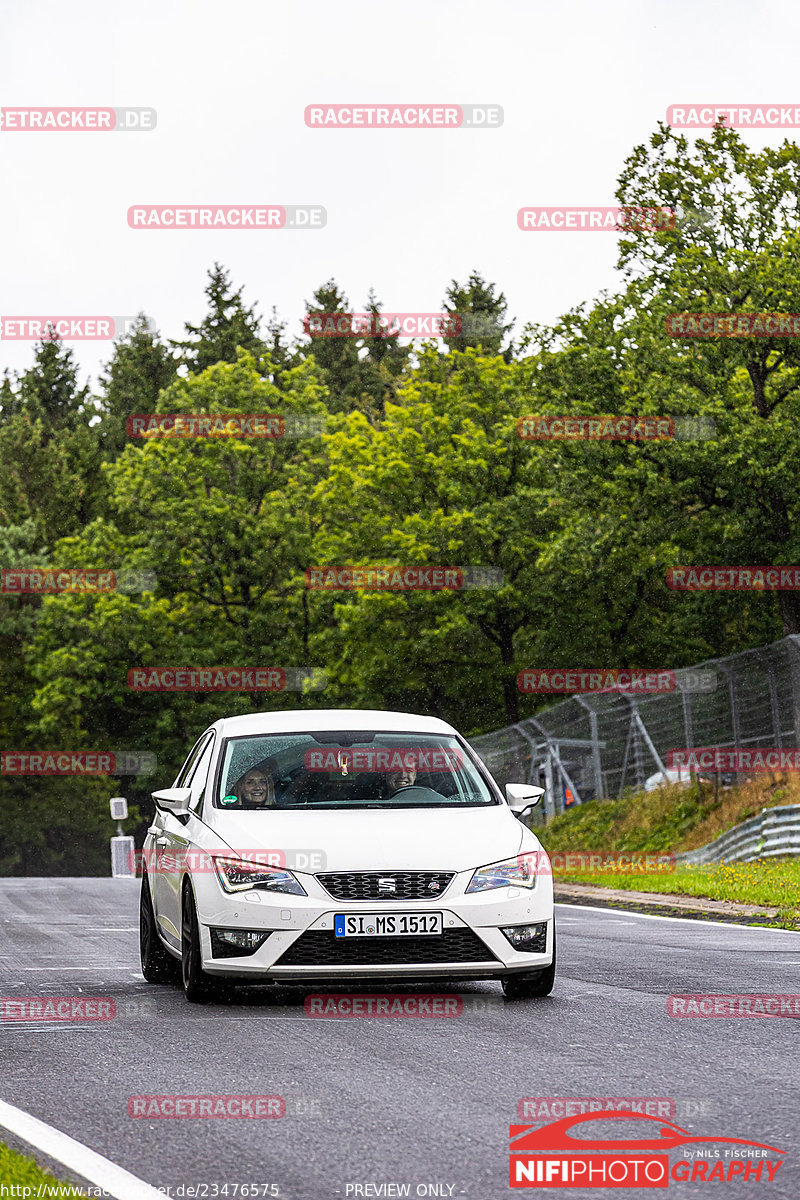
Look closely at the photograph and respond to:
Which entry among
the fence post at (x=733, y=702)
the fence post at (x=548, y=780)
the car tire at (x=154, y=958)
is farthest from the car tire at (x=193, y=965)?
the fence post at (x=548, y=780)

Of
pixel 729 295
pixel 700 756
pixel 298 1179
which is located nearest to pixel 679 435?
pixel 729 295

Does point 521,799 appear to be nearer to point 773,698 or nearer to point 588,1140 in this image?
point 588,1140

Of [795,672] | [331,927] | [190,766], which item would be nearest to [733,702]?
[795,672]

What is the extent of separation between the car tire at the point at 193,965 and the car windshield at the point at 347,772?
2.27ft

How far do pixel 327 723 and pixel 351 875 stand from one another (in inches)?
72.8

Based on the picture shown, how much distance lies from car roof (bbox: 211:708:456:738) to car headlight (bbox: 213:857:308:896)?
4.94 feet

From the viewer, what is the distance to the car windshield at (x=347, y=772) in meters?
10.4

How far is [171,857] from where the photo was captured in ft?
34.9

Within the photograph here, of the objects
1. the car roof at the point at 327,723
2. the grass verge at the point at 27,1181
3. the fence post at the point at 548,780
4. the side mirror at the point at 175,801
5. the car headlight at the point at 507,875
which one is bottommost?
the fence post at the point at 548,780

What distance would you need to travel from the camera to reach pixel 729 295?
37.5 m

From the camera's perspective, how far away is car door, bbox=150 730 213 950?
10297 millimetres

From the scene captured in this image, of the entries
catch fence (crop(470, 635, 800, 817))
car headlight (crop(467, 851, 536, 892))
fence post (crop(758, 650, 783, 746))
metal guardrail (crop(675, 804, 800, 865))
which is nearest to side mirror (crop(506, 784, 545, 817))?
car headlight (crop(467, 851, 536, 892))

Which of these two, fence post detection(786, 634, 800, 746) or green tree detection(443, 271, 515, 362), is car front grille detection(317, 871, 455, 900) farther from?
green tree detection(443, 271, 515, 362)

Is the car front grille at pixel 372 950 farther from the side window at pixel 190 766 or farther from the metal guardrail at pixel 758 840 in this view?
the metal guardrail at pixel 758 840
